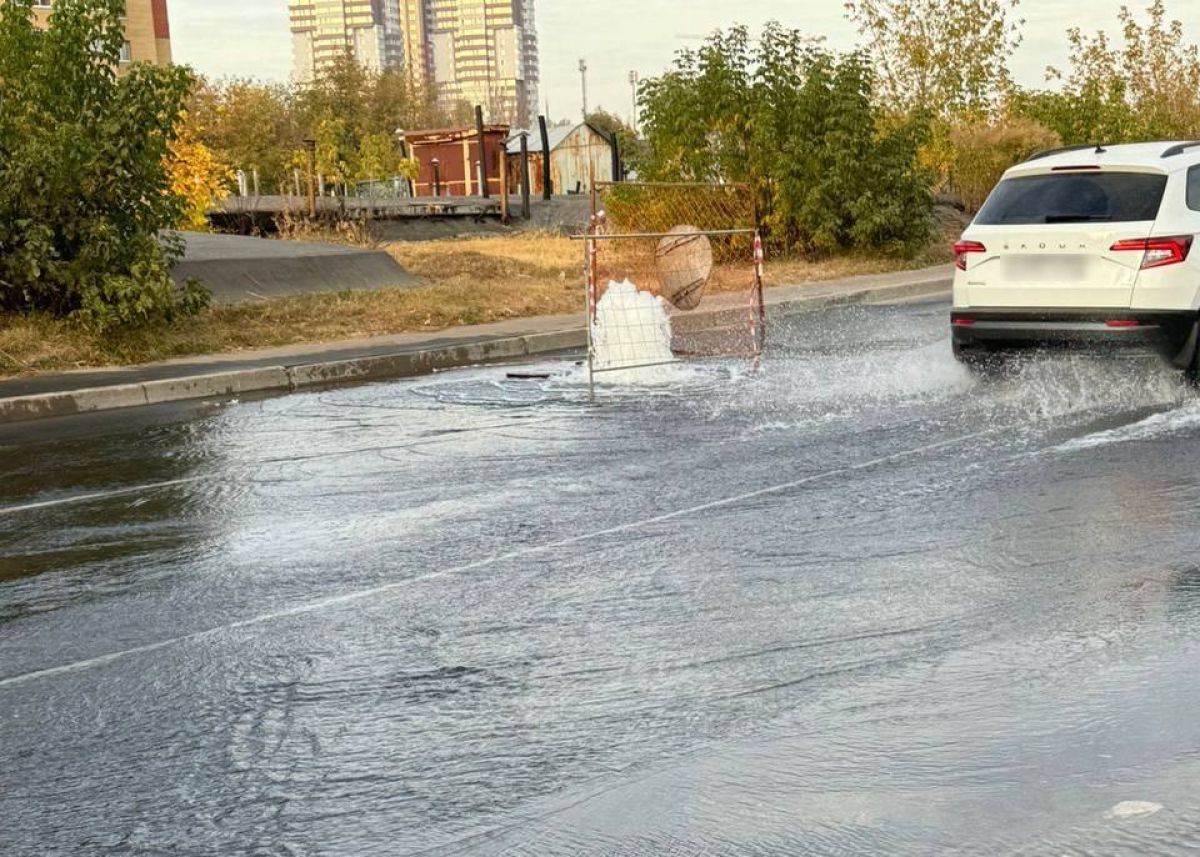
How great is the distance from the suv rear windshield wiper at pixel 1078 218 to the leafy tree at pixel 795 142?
51.0 feet

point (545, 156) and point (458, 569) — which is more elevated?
point (545, 156)

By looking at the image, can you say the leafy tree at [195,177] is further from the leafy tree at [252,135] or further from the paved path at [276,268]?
the leafy tree at [252,135]

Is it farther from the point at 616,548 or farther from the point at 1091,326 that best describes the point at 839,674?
the point at 1091,326

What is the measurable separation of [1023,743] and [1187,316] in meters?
6.89

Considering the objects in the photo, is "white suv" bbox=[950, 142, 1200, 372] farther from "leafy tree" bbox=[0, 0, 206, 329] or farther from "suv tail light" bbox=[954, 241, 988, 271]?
"leafy tree" bbox=[0, 0, 206, 329]

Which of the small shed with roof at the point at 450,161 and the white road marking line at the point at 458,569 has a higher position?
the small shed with roof at the point at 450,161

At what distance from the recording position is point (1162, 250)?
34.0 feet

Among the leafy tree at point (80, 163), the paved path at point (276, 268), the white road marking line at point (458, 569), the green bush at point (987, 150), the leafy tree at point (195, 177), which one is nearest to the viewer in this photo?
the white road marking line at point (458, 569)

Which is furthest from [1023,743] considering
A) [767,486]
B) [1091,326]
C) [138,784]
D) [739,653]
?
[1091,326]

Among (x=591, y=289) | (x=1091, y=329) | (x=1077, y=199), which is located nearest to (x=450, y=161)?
(x=591, y=289)

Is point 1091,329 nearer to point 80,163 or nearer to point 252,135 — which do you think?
point 80,163

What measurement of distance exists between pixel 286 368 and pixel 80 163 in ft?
10.2

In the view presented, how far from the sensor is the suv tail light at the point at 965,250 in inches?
439

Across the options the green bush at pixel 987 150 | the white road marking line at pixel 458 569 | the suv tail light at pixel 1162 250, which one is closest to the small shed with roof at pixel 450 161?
the green bush at pixel 987 150
